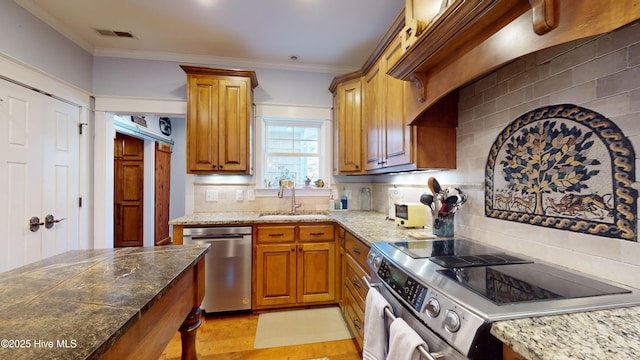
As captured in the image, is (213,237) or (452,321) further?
(213,237)

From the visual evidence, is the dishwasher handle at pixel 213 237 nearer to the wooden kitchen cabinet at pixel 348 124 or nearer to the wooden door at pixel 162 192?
the wooden kitchen cabinet at pixel 348 124

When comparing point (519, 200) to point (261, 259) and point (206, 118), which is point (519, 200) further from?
point (206, 118)

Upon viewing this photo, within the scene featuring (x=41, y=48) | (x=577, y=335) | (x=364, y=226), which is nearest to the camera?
(x=577, y=335)

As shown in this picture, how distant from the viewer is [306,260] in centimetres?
244

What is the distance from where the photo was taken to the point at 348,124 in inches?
108

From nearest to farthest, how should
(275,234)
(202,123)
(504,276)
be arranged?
(504,276) < (275,234) < (202,123)

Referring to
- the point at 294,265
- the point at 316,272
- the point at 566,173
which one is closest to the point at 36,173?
the point at 294,265

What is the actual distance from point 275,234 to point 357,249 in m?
0.91

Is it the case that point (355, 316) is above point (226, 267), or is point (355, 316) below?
below

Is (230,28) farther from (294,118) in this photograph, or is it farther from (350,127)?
(350,127)

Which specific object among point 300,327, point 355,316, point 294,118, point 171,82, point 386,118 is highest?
point 171,82

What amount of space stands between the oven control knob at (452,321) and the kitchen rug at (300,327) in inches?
62.4

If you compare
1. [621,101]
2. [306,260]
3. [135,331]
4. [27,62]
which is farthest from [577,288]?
[27,62]

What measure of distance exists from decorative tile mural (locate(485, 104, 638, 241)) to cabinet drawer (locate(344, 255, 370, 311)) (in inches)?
36.3
